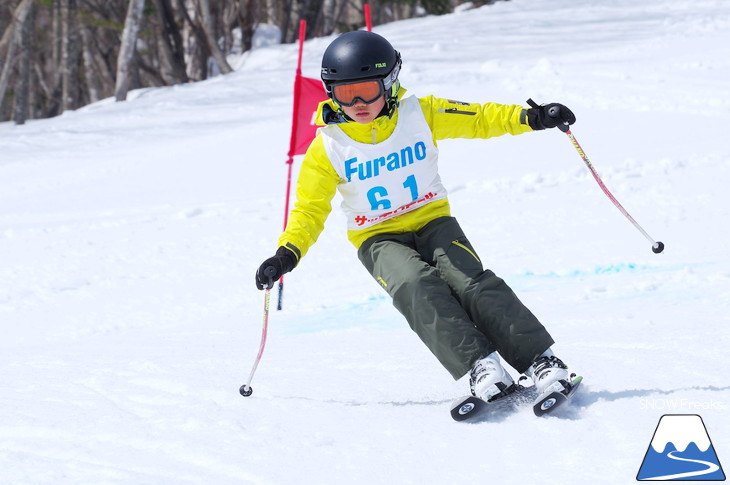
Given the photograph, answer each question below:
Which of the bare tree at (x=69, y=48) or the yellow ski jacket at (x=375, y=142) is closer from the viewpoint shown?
the yellow ski jacket at (x=375, y=142)

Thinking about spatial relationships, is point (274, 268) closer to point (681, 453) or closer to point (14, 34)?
point (681, 453)

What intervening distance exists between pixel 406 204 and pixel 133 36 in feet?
39.1

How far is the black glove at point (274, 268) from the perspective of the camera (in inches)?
116

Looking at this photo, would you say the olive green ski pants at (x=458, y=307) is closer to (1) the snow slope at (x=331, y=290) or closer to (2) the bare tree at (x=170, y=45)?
(1) the snow slope at (x=331, y=290)

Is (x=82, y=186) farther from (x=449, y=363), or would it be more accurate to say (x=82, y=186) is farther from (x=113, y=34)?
(x=113, y=34)

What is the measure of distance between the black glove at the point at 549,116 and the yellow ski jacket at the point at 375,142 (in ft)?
0.12

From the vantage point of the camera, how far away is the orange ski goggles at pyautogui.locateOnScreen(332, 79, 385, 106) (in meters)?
3.10

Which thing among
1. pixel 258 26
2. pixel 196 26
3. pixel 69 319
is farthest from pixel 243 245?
pixel 258 26

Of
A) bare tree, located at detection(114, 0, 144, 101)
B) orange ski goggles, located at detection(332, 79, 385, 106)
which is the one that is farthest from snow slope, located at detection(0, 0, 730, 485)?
bare tree, located at detection(114, 0, 144, 101)

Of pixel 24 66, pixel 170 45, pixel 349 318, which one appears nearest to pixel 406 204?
pixel 349 318

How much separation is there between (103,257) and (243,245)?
1008mm

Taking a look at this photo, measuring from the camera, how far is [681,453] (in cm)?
229

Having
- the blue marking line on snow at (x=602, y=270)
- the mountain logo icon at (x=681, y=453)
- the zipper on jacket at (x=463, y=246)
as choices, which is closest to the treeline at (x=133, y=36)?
the blue marking line on snow at (x=602, y=270)

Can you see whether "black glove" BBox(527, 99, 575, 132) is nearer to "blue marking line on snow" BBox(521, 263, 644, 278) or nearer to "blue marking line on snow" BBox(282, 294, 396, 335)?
"blue marking line on snow" BBox(282, 294, 396, 335)
